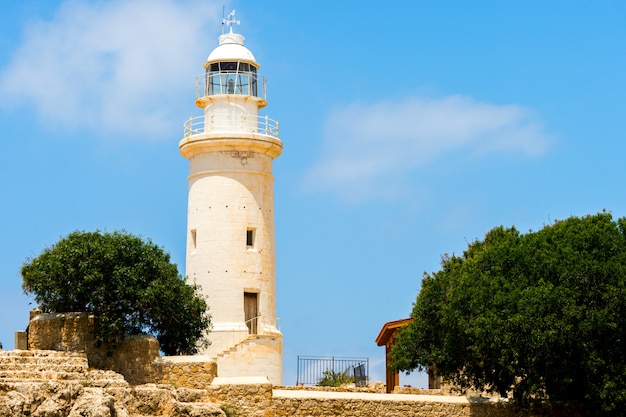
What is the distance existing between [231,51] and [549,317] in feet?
53.1

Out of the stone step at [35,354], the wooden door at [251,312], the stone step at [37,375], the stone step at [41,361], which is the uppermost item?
the wooden door at [251,312]

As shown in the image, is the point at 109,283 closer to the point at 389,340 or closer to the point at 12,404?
the point at 12,404

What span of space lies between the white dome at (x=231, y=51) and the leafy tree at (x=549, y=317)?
1202 centimetres

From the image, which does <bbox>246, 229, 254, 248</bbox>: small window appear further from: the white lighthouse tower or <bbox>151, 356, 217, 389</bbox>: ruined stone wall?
<bbox>151, 356, 217, 389</bbox>: ruined stone wall

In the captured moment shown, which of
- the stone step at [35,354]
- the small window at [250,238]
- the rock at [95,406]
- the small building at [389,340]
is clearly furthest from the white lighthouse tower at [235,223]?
the rock at [95,406]

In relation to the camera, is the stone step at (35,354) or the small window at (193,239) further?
the small window at (193,239)

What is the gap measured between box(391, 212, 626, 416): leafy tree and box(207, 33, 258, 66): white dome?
12017mm

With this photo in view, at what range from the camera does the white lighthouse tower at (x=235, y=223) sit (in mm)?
38906

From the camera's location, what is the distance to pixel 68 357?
29688mm

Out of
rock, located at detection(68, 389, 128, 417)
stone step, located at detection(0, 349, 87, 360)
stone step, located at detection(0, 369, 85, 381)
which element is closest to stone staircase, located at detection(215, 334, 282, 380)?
stone step, located at detection(0, 349, 87, 360)

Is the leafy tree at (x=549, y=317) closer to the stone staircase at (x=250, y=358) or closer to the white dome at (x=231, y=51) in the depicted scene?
the stone staircase at (x=250, y=358)

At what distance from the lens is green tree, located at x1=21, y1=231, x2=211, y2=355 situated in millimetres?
31875

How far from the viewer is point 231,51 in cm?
4134

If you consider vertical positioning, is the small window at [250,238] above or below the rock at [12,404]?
above
